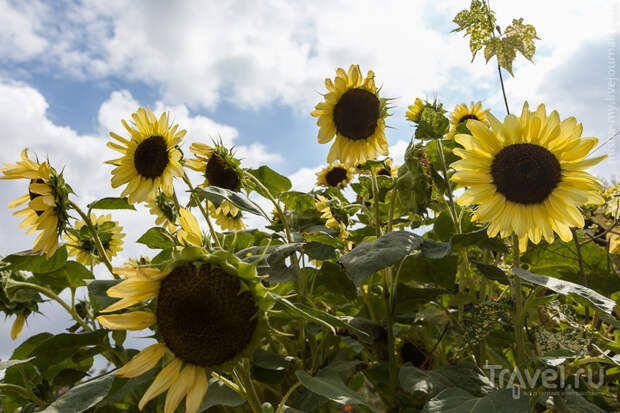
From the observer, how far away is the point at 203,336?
609mm

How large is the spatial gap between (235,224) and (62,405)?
1112 millimetres

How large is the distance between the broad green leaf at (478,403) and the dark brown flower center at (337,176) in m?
1.91

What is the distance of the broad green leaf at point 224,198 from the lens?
0.98 metres

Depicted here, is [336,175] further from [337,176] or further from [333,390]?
[333,390]

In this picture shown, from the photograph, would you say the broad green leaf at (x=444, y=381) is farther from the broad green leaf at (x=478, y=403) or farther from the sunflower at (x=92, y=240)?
the sunflower at (x=92, y=240)

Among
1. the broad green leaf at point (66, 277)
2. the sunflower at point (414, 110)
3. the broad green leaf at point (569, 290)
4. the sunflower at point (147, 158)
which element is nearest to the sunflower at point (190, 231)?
the sunflower at point (147, 158)

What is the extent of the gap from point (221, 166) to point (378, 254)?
2.22 ft

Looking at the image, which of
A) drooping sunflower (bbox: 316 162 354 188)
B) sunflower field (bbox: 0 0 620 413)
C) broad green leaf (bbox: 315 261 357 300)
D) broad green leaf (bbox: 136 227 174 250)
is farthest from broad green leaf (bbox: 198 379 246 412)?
drooping sunflower (bbox: 316 162 354 188)

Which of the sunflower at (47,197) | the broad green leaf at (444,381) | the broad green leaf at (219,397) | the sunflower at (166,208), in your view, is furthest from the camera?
the sunflower at (166,208)

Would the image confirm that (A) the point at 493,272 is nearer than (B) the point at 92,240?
Yes

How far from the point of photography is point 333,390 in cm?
70

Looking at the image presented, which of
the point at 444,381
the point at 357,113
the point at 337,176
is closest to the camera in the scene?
the point at 444,381

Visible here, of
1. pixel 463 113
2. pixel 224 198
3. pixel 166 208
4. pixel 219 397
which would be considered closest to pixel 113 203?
pixel 166 208

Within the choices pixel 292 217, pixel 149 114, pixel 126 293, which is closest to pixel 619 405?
pixel 292 217
